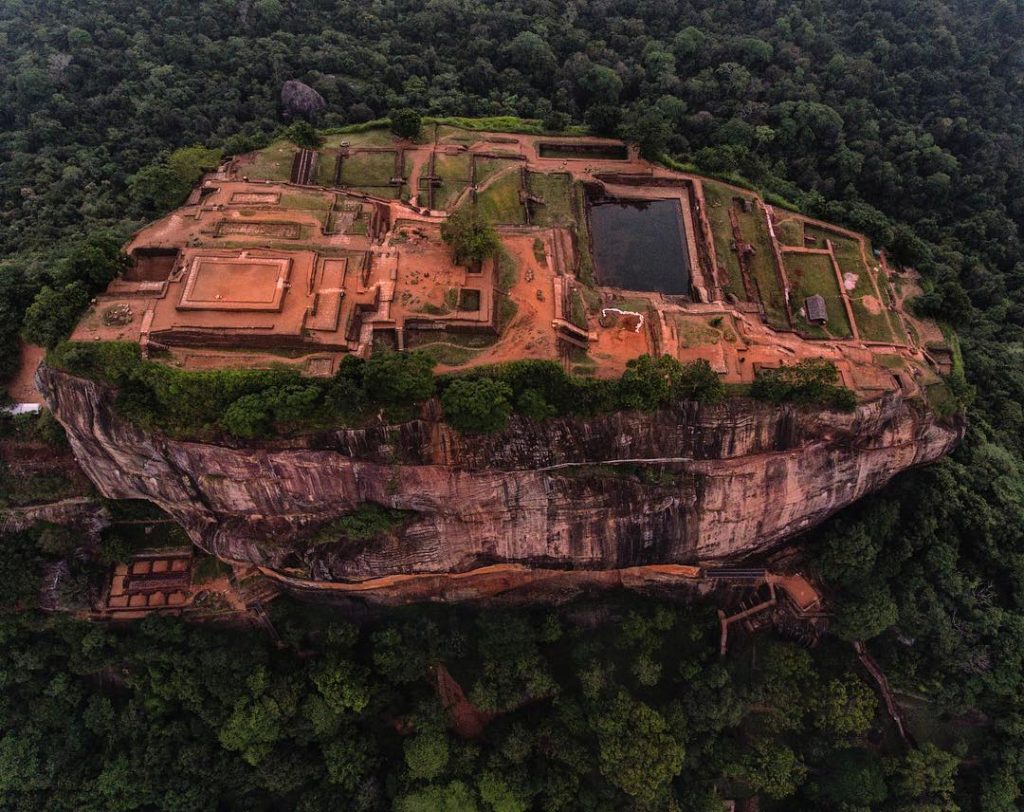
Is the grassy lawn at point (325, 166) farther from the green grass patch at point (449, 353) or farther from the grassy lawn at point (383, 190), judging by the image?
the green grass patch at point (449, 353)

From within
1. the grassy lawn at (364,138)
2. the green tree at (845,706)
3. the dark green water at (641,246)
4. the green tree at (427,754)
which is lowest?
the green tree at (427,754)

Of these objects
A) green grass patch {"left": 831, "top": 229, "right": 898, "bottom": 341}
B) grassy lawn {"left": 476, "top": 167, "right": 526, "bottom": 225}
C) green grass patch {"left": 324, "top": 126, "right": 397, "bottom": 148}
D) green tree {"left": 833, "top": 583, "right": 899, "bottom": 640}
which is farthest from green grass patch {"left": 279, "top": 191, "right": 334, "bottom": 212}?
green tree {"left": 833, "top": 583, "right": 899, "bottom": 640}

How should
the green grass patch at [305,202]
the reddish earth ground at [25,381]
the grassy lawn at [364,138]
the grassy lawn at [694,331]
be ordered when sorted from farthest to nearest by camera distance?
the grassy lawn at [364,138], the green grass patch at [305,202], the reddish earth ground at [25,381], the grassy lawn at [694,331]

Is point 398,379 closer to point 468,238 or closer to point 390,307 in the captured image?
point 390,307

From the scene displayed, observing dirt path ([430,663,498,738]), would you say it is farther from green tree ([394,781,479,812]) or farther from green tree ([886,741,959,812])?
green tree ([886,741,959,812])

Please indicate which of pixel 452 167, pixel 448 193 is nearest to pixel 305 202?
pixel 448 193

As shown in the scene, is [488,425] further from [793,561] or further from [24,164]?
[24,164]

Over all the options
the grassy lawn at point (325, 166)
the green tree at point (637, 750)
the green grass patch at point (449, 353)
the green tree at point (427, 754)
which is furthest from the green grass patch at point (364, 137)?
the green tree at point (637, 750)
